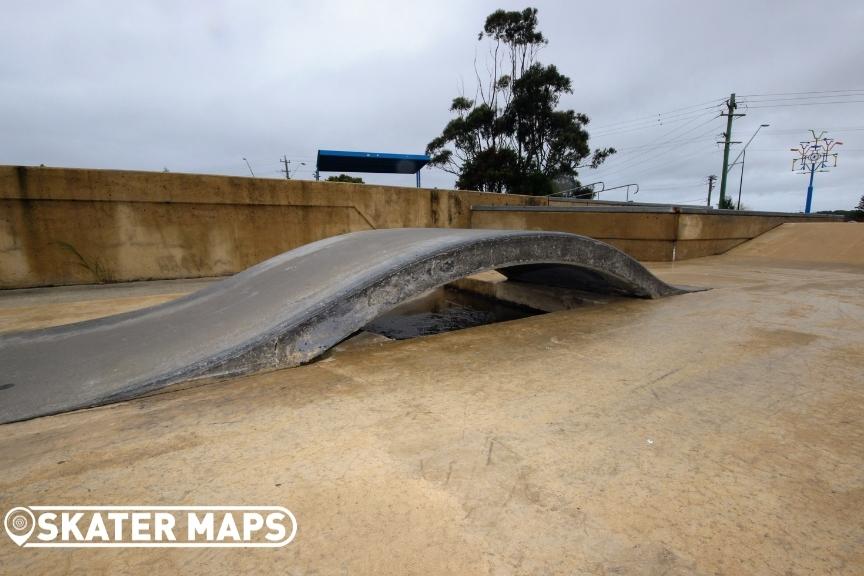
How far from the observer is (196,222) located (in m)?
7.03

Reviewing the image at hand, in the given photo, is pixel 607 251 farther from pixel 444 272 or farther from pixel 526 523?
pixel 526 523

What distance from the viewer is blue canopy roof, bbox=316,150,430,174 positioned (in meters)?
17.6

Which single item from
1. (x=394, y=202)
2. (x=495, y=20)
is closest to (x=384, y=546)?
(x=394, y=202)

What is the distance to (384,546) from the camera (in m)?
1.10

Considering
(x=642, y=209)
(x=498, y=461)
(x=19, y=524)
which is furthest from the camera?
(x=642, y=209)

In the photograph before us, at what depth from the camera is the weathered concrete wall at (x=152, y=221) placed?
5.76m

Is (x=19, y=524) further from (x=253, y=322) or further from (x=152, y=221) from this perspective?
(x=152, y=221)

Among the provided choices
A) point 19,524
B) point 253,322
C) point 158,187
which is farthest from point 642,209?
point 19,524

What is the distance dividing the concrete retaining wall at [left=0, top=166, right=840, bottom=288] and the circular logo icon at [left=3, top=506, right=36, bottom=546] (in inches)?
257

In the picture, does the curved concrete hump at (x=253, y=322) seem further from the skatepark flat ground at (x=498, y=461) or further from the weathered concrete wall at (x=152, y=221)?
the weathered concrete wall at (x=152, y=221)

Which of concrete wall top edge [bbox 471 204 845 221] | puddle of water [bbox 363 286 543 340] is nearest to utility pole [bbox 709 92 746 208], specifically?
concrete wall top edge [bbox 471 204 845 221]

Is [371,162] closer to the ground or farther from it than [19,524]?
farther from it

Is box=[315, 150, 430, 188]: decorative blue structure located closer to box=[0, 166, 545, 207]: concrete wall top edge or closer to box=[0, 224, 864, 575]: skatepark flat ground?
box=[0, 166, 545, 207]: concrete wall top edge

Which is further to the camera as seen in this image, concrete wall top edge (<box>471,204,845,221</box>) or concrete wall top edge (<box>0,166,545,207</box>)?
concrete wall top edge (<box>471,204,845,221</box>)
